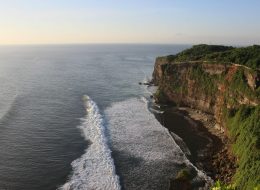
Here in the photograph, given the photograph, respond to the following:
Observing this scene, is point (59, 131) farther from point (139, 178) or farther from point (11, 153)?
point (139, 178)

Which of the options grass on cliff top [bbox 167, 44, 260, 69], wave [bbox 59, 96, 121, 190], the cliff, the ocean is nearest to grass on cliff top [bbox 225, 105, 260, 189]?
the cliff

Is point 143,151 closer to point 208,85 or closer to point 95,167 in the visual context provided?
point 95,167

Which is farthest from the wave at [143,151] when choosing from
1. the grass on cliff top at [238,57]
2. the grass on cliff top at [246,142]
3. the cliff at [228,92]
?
the grass on cliff top at [238,57]

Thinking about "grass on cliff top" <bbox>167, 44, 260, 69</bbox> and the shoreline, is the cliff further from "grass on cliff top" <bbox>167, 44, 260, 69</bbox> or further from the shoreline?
the shoreline

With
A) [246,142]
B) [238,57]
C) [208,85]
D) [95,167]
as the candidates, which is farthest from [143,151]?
[238,57]

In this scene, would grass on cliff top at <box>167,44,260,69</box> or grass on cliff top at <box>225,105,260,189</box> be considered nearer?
grass on cliff top at <box>225,105,260,189</box>

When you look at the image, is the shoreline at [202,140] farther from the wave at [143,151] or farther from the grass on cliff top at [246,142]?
the grass on cliff top at [246,142]
